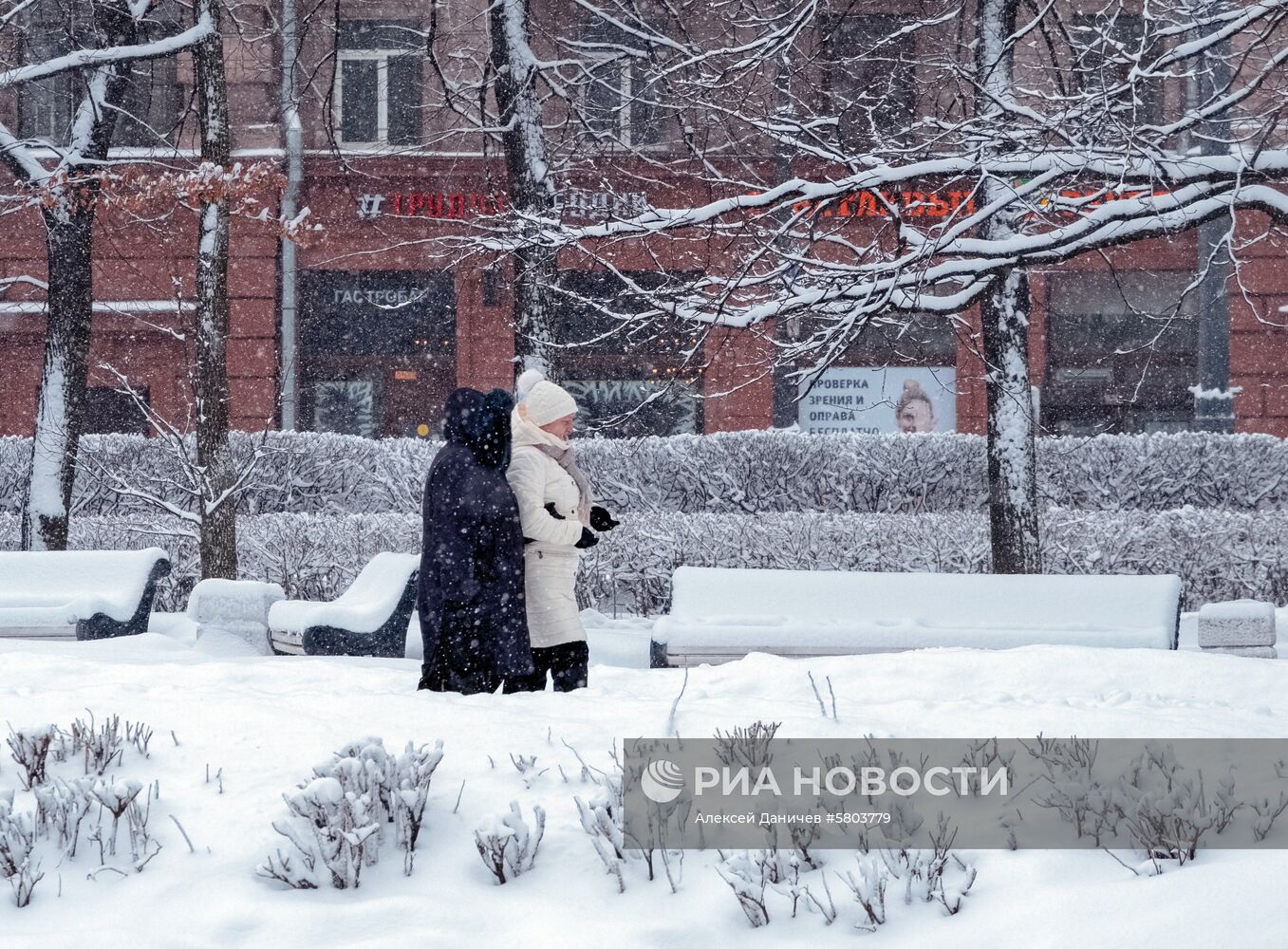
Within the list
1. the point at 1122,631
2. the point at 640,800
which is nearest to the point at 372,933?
the point at 640,800

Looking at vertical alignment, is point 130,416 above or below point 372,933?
above

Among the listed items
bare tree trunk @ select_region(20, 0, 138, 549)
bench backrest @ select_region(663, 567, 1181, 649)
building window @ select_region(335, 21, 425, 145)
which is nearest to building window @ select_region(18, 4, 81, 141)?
building window @ select_region(335, 21, 425, 145)

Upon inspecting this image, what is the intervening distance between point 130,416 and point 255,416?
6.49 ft

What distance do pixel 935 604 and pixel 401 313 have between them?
12.2 metres

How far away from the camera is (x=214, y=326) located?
9.96 meters

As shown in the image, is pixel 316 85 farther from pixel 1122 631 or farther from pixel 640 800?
pixel 640 800

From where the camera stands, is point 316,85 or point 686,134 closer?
point 686,134

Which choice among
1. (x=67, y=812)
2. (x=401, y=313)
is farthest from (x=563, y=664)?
(x=401, y=313)

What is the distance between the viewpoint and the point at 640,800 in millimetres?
3734

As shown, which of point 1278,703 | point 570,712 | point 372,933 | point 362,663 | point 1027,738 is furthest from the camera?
point 362,663

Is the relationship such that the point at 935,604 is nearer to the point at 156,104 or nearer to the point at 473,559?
the point at 473,559

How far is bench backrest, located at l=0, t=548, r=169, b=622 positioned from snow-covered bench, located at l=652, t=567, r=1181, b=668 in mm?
3914

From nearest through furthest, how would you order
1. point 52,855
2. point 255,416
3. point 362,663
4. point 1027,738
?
point 52,855, point 1027,738, point 362,663, point 255,416

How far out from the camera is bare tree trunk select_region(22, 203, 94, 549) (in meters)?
10.5
